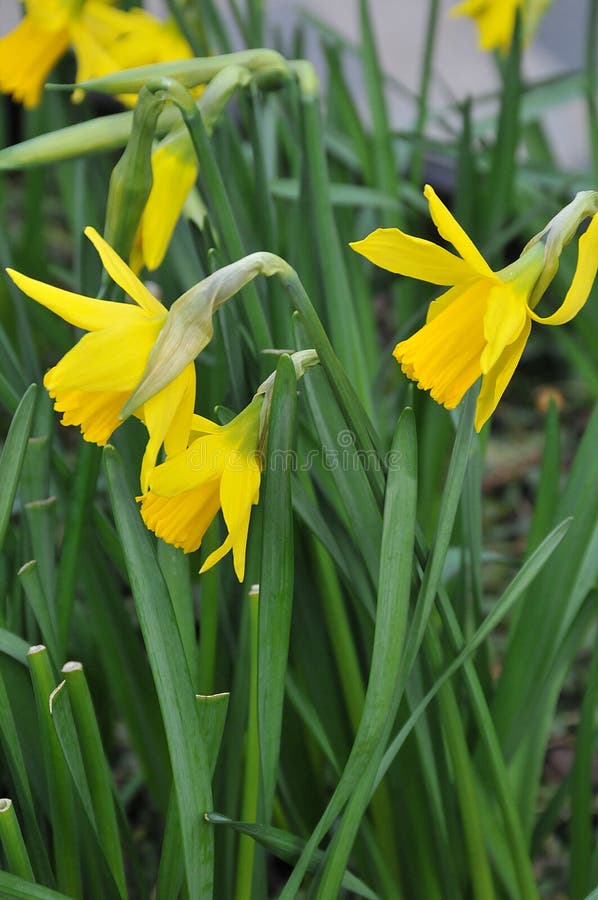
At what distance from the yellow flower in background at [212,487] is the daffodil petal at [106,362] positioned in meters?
0.06

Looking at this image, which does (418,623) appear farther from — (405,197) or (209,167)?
(405,197)

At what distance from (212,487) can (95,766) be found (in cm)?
23

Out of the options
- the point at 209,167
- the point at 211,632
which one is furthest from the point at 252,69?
the point at 211,632

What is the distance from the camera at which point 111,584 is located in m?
0.93


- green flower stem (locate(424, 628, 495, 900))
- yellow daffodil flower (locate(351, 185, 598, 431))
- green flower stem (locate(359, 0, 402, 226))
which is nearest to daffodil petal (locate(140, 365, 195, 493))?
yellow daffodil flower (locate(351, 185, 598, 431))

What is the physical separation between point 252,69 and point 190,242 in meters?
0.26

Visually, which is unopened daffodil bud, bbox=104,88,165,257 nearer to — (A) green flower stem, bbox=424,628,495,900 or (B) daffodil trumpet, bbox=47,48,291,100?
(B) daffodil trumpet, bbox=47,48,291,100

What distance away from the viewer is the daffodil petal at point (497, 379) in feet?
2.05

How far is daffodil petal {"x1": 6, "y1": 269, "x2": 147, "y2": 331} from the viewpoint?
61cm

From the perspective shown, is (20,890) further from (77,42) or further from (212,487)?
(77,42)

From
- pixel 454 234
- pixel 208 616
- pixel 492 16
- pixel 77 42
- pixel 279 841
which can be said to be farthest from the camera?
pixel 492 16

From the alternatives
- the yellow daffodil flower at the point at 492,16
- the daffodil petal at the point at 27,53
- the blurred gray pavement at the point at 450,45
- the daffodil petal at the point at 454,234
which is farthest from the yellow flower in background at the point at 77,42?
the blurred gray pavement at the point at 450,45

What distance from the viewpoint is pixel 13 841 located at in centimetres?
66

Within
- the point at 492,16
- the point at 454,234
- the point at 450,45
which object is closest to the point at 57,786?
the point at 454,234
